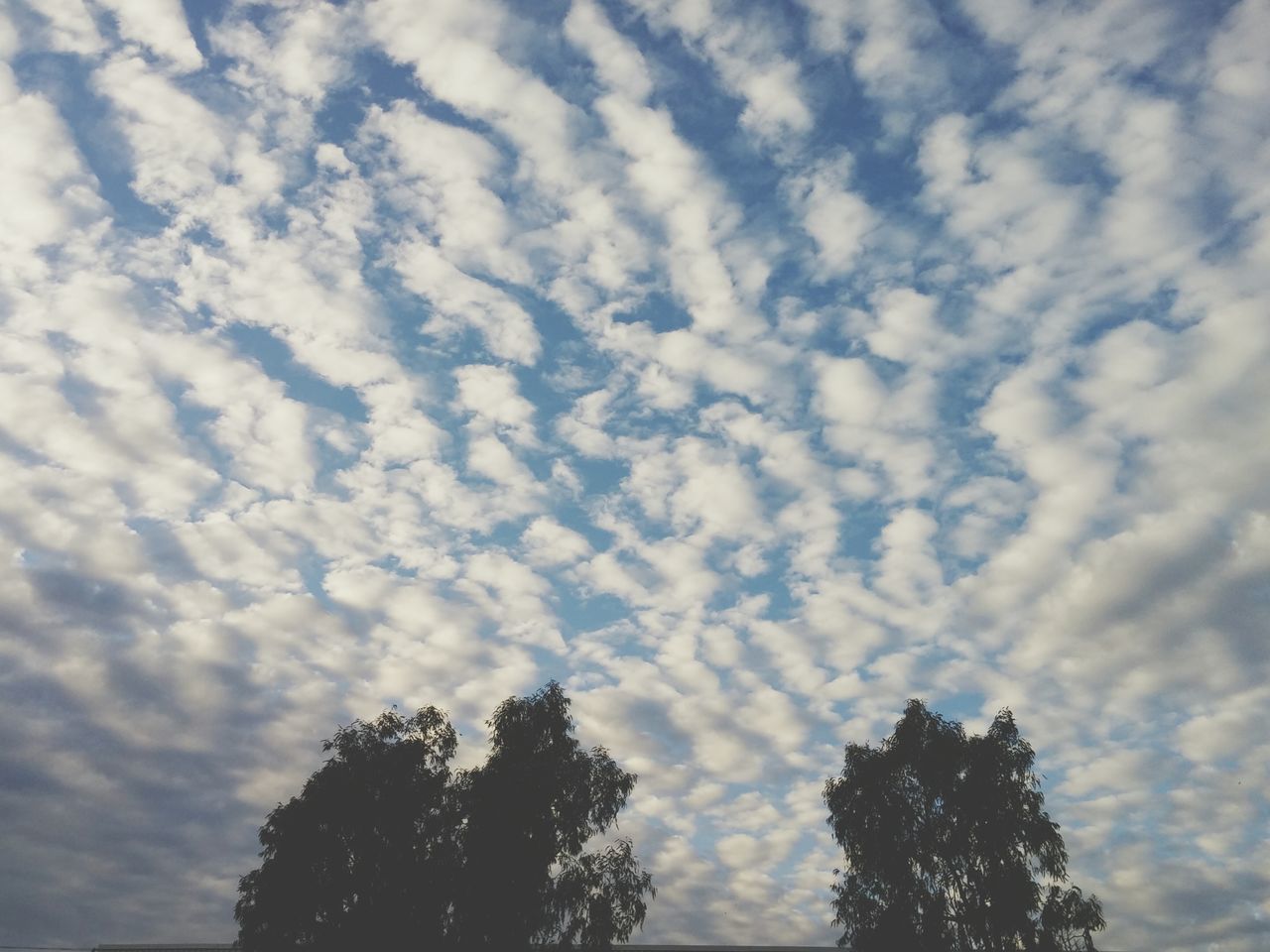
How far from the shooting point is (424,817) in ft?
141

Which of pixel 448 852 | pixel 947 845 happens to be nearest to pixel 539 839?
pixel 448 852

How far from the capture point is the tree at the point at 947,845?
128ft

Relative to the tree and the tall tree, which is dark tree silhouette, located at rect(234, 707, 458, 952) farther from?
the tree

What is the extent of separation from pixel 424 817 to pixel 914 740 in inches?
1099

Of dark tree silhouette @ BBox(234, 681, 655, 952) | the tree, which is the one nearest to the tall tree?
dark tree silhouette @ BBox(234, 681, 655, 952)

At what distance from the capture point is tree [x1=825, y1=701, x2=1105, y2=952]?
3912cm

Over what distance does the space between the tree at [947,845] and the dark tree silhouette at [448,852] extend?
12.2 metres

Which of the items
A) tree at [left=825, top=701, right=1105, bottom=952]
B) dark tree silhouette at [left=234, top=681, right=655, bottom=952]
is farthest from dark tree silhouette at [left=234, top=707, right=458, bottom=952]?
tree at [left=825, top=701, right=1105, bottom=952]

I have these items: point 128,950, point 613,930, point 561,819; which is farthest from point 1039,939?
point 128,950

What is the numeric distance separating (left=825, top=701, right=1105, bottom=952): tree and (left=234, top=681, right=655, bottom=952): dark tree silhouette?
12.2 m

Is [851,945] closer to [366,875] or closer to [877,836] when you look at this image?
[877,836]

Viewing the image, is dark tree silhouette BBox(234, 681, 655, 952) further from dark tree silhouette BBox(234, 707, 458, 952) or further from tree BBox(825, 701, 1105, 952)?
tree BBox(825, 701, 1105, 952)

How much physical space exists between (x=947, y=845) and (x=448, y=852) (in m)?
26.8

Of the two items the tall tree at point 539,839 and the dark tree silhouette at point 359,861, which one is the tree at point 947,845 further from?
the dark tree silhouette at point 359,861
